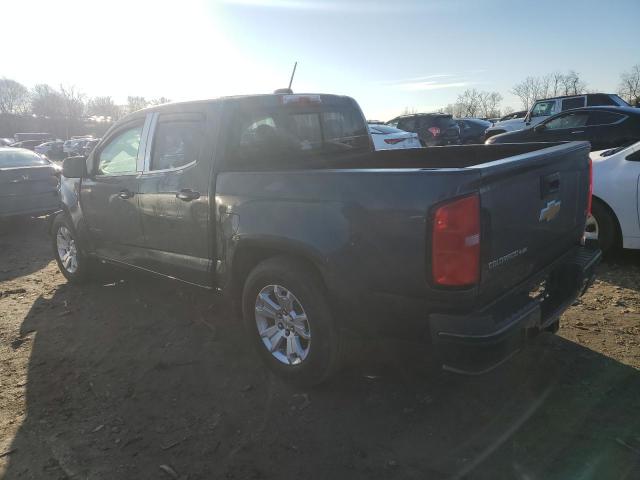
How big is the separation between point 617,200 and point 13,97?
4367 inches

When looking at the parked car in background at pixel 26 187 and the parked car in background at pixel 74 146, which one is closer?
the parked car in background at pixel 26 187

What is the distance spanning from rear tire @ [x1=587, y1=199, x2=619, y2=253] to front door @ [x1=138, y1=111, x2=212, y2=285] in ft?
13.2

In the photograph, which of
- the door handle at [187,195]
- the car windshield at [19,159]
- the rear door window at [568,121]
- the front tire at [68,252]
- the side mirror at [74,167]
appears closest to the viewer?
the door handle at [187,195]

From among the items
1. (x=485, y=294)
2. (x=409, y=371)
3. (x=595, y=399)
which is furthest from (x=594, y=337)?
(x=485, y=294)

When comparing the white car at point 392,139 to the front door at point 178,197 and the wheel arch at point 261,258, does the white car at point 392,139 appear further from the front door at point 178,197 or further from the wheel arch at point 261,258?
the wheel arch at point 261,258

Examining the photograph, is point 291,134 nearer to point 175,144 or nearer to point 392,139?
point 175,144

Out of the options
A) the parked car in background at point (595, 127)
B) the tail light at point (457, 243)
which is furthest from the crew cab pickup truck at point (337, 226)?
the parked car in background at point (595, 127)

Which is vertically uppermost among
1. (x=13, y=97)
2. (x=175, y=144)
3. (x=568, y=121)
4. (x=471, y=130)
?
(x=13, y=97)

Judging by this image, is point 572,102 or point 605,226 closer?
point 605,226

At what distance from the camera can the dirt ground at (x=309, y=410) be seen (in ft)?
8.07

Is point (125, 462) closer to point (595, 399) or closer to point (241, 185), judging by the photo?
point (241, 185)

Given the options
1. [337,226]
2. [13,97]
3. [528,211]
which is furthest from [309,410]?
[13,97]

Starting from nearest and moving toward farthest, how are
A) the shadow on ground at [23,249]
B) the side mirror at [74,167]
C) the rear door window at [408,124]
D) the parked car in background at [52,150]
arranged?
the side mirror at [74,167]
the shadow on ground at [23,249]
the rear door window at [408,124]
the parked car in background at [52,150]

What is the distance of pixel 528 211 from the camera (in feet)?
8.70
